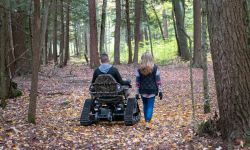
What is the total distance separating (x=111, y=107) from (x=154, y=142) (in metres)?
2.43

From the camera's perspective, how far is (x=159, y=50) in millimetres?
38188

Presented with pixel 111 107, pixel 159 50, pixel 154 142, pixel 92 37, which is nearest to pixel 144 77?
pixel 111 107

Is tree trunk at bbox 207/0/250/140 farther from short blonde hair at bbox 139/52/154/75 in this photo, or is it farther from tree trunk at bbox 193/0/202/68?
tree trunk at bbox 193/0/202/68

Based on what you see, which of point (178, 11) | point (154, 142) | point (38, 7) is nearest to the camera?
point (154, 142)

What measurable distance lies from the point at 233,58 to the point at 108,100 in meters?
4.05

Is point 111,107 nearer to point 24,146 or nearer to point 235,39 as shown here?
point 24,146

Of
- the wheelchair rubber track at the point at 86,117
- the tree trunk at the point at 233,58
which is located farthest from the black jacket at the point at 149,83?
the tree trunk at the point at 233,58

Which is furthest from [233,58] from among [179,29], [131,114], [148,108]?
[179,29]

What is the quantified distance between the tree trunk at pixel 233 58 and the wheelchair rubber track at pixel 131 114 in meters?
3.38

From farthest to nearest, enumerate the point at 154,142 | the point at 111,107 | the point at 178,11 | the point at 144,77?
the point at 178,11, the point at 111,107, the point at 144,77, the point at 154,142

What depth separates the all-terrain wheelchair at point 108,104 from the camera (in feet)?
31.4

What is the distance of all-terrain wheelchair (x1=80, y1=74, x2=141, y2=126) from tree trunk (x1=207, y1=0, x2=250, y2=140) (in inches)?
136

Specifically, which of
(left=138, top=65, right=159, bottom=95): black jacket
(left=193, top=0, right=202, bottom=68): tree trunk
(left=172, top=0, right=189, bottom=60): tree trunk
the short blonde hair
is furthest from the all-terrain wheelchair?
(left=172, top=0, right=189, bottom=60): tree trunk

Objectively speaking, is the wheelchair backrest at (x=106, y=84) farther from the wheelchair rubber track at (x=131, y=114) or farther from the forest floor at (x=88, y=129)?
the forest floor at (x=88, y=129)
